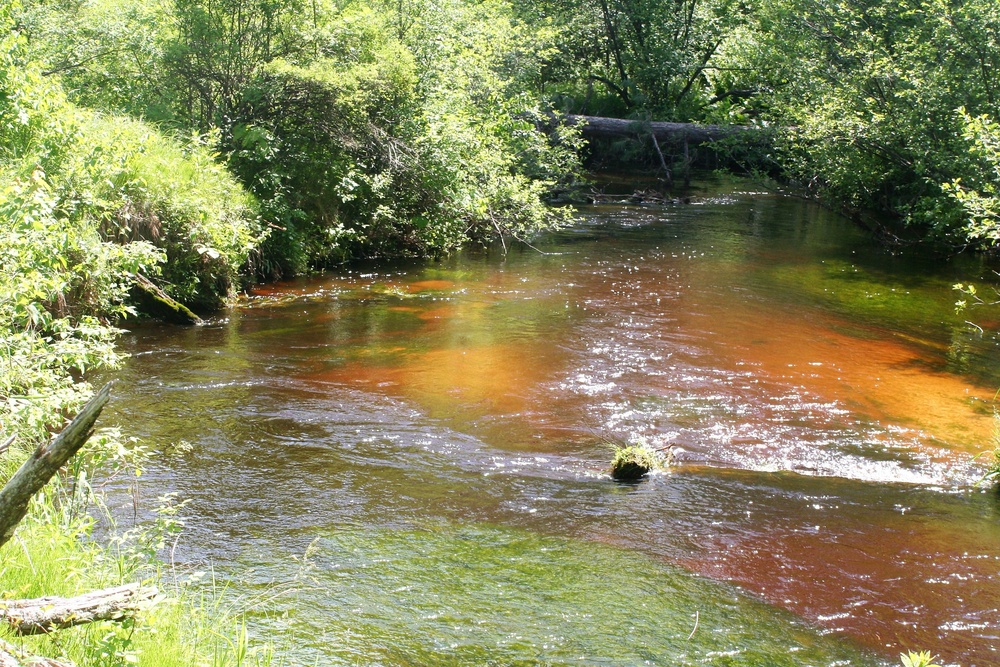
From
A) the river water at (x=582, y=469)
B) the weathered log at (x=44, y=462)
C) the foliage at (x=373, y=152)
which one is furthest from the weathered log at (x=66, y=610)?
the foliage at (x=373, y=152)

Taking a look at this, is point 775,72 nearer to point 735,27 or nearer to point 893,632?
point 735,27

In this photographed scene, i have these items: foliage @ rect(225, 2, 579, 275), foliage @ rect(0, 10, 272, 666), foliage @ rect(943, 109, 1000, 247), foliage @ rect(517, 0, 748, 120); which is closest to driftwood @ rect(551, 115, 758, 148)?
foliage @ rect(517, 0, 748, 120)

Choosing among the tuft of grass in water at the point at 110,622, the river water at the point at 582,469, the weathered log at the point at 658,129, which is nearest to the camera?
the tuft of grass in water at the point at 110,622

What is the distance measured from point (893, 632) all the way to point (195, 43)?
12.8m

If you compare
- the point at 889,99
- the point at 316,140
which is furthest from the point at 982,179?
the point at 316,140

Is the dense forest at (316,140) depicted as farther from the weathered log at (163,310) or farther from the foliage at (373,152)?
the weathered log at (163,310)

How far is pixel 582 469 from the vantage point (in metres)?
7.23

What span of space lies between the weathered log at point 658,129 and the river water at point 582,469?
444 inches

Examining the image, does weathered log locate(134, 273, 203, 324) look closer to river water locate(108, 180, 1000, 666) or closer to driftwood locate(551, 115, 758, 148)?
river water locate(108, 180, 1000, 666)

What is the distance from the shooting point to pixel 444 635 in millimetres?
4773

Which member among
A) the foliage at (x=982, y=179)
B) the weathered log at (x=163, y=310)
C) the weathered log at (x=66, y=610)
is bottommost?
the weathered log at (x=163, y=310)

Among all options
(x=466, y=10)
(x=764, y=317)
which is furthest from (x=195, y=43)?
(x=764, y=317)

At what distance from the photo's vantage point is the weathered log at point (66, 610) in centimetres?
300

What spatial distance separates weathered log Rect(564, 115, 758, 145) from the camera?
78.2 feet
